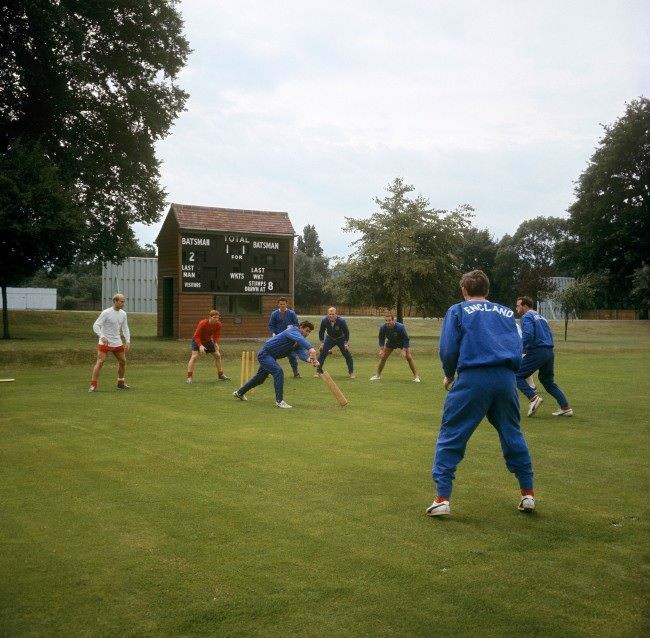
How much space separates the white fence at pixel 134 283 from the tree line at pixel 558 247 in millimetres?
14792

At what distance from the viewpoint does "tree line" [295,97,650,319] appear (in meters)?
46.6

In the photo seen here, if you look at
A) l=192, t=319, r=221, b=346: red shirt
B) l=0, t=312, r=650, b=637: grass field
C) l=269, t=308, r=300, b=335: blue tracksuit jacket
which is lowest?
l=0, t=312, r=650, b=637: grass field

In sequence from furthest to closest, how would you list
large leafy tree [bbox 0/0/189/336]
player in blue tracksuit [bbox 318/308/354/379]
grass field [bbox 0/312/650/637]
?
large leafy tree [bbox 0/0/189/336]
player in blue tracksuit [bbox 318/308/354/379]
grass field [bbox 0/312/650/637]

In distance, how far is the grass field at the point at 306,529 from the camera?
430cm

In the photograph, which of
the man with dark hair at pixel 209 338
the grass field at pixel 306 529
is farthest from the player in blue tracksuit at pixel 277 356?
the man with dark hair at pixel 209 338

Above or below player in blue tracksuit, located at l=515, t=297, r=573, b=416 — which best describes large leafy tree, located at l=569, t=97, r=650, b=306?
above

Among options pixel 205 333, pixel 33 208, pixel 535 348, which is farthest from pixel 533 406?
pixel 33 208

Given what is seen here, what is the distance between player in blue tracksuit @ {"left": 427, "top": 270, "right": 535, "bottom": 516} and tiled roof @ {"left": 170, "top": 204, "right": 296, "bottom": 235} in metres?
27.2

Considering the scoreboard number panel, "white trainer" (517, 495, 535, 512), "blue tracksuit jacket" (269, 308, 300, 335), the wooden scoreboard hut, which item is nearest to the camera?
"white trainer" (517, 495, 535, 512)

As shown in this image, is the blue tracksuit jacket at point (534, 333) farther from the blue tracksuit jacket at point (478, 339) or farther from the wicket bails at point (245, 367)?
the blue tracksuit jacket at point (478, 339)

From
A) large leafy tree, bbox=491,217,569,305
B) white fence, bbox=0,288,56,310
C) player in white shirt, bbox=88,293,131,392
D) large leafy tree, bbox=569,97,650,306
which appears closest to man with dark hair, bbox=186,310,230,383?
player in white shirt, bbox=88,293,131,392

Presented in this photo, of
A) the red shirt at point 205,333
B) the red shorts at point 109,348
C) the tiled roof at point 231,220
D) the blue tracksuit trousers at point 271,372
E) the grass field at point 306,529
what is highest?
the tiled roof at point 231,220

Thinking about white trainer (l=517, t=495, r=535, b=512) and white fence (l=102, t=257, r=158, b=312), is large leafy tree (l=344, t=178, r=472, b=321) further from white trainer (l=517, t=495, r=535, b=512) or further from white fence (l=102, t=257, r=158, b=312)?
white trainer (l=517, t=495, r=535, b=512)

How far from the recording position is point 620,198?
193ft
